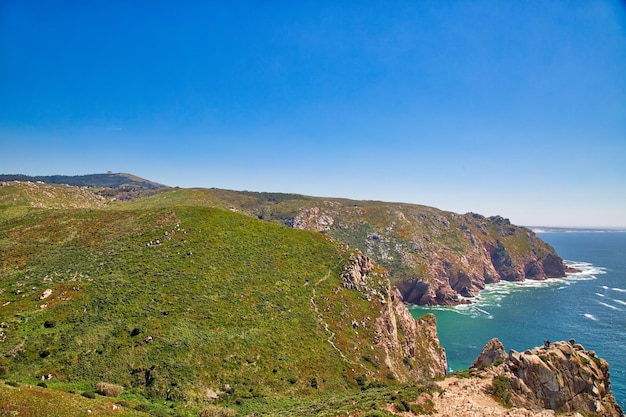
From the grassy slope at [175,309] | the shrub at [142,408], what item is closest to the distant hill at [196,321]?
the shrub at [142,408]

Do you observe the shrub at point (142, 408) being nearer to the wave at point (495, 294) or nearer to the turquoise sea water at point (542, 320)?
the turquoise sea water at point (542, 320)

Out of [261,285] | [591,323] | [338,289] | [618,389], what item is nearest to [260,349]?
[261,285]

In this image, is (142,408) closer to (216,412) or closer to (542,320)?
(216,412)

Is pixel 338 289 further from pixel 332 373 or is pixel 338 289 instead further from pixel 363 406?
pixel 363 406

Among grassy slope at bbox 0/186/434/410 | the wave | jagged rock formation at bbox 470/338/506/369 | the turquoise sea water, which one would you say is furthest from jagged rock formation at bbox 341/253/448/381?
the wave

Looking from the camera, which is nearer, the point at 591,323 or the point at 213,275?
the point at 213,275

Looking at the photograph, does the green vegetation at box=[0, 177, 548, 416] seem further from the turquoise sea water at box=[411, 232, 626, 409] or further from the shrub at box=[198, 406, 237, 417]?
the turquoise sea water at box=[411, 232, 626, 409]

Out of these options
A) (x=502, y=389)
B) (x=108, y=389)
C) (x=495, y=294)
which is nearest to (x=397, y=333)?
(x=502, y=389)

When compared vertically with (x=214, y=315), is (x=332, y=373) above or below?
below
